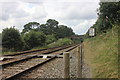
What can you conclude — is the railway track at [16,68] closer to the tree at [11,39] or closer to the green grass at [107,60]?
the green grass at [107,60]

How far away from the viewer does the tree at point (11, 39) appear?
23.2 metres

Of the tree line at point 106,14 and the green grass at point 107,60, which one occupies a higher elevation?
the tree line at point 106,14

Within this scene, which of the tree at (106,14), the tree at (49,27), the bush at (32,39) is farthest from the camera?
the tree at (49,27)

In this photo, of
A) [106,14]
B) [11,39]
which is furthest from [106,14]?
[11,39]

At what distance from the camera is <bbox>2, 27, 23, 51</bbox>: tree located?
76.2 feet

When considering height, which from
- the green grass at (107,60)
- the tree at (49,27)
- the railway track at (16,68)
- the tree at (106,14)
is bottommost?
the railway track at (16,68)

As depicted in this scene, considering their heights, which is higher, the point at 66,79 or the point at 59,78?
the point at 66,79

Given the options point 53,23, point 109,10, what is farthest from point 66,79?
point 53,23

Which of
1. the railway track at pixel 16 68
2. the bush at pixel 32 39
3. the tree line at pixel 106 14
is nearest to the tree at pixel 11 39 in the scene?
the bush at pixel 32 39

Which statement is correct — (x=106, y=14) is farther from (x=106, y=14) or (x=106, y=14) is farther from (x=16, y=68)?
(x=16, y=68)

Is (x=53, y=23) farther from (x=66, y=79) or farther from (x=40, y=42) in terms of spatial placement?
(x=66, y=79)

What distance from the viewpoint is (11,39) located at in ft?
76.9

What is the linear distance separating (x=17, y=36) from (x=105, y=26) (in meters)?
14.3

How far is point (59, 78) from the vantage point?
551 centimetres
